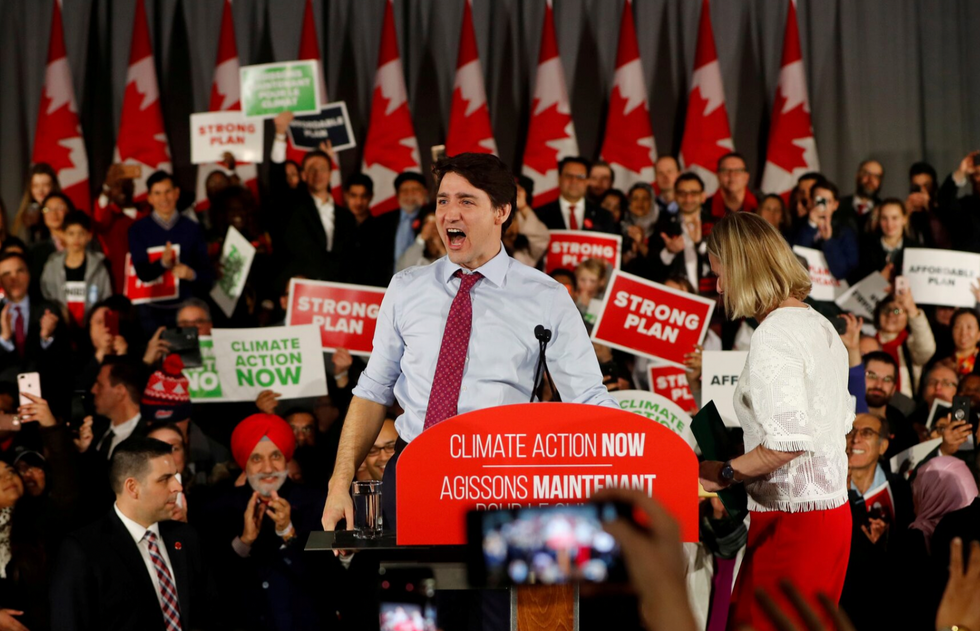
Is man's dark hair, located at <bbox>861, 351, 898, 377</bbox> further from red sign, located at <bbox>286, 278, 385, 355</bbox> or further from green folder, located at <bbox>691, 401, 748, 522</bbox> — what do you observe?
green folder, located at <bbox>691, 401, 748, 522</bbox>

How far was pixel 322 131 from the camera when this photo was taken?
7109mm

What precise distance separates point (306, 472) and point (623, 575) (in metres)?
3.96

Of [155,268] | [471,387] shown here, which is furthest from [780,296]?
[155,268]

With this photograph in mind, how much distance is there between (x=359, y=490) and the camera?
211cm

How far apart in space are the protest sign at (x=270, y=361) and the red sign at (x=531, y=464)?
3762 millimetres

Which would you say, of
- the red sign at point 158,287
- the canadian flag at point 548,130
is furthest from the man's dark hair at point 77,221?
the canadian flag at point 548,130

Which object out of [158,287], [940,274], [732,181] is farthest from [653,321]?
[158,287]

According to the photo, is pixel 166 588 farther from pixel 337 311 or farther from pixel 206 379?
pixel 337 311

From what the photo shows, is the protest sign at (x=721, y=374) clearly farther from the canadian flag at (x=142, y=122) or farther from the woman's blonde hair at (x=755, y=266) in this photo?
the canadian flag at (x=142, y=122)

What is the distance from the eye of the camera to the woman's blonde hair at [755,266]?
2400 mm

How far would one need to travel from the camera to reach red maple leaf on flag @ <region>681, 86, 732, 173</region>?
334 inches

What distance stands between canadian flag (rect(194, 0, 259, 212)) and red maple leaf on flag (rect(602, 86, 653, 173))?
2.63m

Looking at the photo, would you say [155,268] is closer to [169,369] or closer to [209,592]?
[169,369]

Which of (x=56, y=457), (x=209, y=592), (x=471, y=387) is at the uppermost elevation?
(x=471, y=387)
